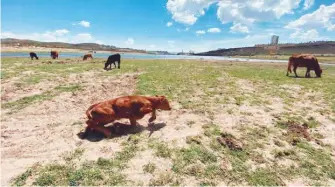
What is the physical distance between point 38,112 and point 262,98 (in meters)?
10.6

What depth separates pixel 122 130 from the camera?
311 inches

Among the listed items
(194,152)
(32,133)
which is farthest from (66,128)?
(194,152)

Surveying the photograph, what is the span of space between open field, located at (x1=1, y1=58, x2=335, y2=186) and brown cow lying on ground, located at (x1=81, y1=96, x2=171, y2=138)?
1.17ft

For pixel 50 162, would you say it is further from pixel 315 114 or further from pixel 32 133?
pixel 315 114

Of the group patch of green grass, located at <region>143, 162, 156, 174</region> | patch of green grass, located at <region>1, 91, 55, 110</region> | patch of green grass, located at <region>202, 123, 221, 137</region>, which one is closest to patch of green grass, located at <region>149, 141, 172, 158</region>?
patch of green grass, located at <region>143, 162, 156, 174</region>

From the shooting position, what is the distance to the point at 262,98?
12234 mm

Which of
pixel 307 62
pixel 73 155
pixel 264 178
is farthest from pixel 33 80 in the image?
pixel 307 62

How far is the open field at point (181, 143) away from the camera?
5551 mm

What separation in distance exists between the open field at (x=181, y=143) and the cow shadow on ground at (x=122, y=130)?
0.03 m

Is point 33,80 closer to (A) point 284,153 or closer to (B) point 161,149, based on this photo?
(B) point 161,149

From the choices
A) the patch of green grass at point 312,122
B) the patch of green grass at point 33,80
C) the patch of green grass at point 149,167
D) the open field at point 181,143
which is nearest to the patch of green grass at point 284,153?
the open field at point 181,143

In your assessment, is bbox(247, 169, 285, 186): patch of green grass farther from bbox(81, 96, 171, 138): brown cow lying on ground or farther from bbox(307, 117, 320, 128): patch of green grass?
bbox(307, 117, 320, 128): patch of green grass

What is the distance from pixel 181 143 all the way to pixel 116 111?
7.89 ft

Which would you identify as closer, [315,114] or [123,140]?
[123,140]
